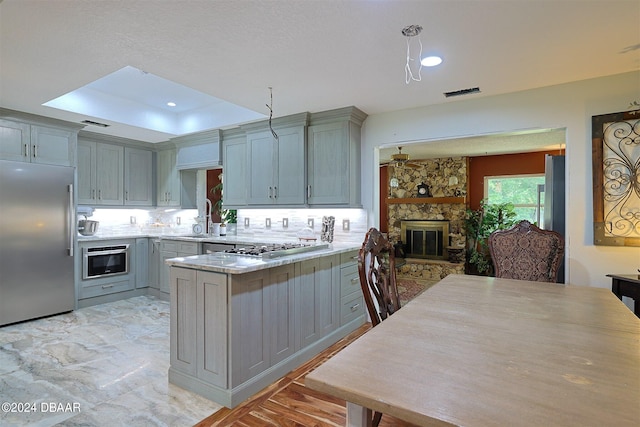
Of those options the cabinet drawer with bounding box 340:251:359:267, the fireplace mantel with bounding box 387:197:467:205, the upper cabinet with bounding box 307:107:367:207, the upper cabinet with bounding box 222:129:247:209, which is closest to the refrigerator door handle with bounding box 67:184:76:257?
the upper cabinet with bounding box 222:129:247:209

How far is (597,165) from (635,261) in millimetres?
808

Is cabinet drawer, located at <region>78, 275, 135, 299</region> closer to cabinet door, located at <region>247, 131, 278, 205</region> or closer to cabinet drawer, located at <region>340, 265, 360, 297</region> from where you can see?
cabinet door, located at <region>247, 131, 278, 205</region>

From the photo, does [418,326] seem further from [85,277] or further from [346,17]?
[85,277]

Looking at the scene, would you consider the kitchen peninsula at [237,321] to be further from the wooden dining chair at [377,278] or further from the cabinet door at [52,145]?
the cabinet door at [52,145]

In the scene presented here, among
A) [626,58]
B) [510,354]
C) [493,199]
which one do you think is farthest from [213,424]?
[493,199]

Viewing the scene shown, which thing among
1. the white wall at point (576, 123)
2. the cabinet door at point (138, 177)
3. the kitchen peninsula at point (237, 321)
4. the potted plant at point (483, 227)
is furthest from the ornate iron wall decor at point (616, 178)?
the cabinet door at point (138, 177)

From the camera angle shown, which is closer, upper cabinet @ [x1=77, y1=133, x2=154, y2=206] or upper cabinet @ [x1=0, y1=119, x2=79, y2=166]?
upper cabinet @ [x1=0, y1=119, x2=79, y2=166]

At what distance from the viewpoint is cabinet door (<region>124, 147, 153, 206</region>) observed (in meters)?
4.90

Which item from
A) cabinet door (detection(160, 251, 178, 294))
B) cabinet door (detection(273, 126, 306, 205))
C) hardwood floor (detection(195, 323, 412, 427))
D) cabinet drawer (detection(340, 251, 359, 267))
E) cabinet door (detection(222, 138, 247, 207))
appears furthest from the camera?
cabinet door (detection(160, 251, 178, 294))

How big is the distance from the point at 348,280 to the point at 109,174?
3.76 meters

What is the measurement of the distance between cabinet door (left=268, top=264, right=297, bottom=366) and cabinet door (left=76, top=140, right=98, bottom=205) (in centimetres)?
349

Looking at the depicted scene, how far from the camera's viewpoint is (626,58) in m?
2.33

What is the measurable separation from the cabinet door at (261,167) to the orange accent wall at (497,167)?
4.99m

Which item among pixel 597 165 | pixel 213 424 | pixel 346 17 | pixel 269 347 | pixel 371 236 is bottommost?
pixel 213 424
